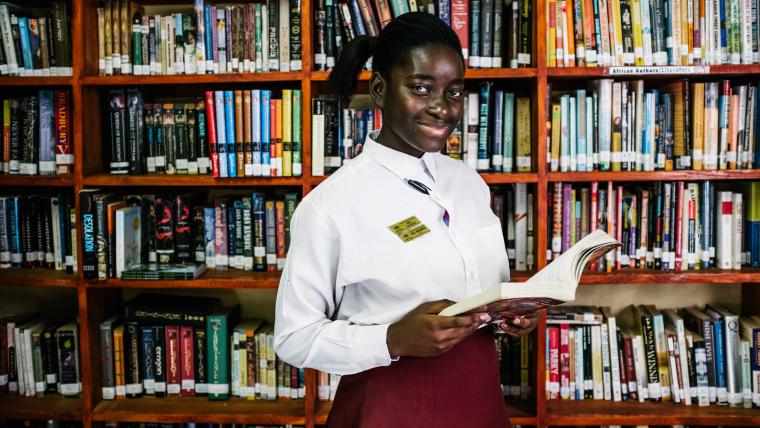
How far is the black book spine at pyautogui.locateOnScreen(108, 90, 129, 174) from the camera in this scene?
2133 millimetres

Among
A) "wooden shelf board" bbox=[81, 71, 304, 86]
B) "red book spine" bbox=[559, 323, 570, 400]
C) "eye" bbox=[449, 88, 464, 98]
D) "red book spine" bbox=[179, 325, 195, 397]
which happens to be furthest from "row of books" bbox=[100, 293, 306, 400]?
"eye" bbox=[449, 88, 464, 98]

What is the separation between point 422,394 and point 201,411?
3.65 feet

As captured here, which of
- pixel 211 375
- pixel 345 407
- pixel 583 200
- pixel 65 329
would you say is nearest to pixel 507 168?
pixel 583 200

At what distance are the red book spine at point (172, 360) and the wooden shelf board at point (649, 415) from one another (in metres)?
1.23

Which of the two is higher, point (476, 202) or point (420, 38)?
point (420, 38)

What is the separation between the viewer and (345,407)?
1.29m

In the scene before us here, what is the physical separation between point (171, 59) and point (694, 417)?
2.00 m

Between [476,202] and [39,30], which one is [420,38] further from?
[39,30]

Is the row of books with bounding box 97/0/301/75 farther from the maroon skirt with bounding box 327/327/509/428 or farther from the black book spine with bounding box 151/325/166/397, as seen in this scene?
the maroon skirt with bounding box 327/327/509/428

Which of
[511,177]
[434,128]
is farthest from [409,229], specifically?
[511,177]

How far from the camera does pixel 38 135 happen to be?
2148mm

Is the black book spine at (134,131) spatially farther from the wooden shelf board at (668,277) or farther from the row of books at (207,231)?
the wooden shelf board at (668,277)

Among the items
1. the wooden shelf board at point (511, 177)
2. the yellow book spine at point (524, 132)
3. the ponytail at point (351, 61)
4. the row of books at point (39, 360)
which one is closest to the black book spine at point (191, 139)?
the row of books at point (39, 360)

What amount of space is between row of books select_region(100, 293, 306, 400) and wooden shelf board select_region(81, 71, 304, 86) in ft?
2.42
